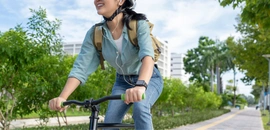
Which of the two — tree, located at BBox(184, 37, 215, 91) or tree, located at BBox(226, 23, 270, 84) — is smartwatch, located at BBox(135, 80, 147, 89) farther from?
tree, located at BBox(184, 37, 215, 91)

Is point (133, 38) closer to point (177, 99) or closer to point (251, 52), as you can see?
point (177, 99)

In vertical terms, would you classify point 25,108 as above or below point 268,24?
below

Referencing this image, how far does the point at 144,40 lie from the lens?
7.21ft

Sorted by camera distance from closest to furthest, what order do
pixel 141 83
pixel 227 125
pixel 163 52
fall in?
1. pixel 141 83
2. pixel 227 125
3. pixel 163 52

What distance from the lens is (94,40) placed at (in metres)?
2.40

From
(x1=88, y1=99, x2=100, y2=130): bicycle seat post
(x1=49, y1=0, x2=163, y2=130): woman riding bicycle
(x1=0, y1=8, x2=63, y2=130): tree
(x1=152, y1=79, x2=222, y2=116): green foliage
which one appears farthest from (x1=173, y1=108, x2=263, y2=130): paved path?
(x1=88, y1=99, x2=100, y2=130): bicycle seat post

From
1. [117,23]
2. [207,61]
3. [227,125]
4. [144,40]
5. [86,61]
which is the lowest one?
[227,125]

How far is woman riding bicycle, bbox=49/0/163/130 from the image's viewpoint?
2.18 metres

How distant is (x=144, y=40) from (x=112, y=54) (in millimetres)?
269

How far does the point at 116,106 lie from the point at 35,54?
201 inches

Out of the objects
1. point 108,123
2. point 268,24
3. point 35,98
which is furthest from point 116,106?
point 268,24

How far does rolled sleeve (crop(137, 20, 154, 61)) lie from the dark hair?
46mm

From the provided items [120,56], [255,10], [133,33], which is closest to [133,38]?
[133,33]

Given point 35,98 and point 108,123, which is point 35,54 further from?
point 108,123
